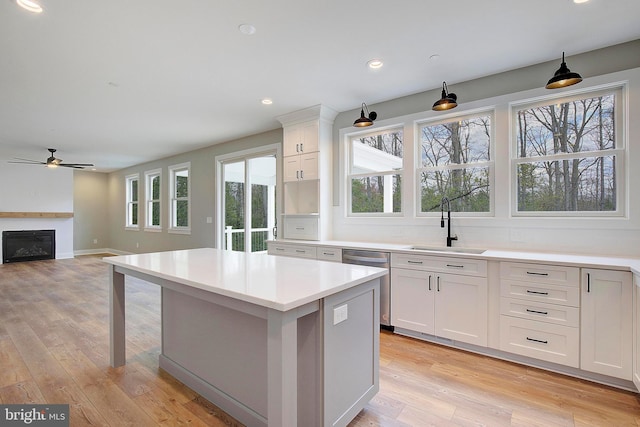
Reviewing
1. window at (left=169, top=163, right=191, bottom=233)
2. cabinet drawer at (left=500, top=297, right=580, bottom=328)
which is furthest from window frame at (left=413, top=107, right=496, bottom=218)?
window at (left=169, top=163, right=191, bottom=233)

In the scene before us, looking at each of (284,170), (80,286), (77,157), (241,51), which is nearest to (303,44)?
(241,51)

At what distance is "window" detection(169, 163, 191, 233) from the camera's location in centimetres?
682

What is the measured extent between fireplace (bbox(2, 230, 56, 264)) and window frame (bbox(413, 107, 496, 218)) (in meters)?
9.29

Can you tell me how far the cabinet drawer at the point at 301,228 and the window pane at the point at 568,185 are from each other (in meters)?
2.38

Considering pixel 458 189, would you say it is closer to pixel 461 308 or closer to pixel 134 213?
pixel 461 308

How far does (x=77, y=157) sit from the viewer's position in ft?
24.2

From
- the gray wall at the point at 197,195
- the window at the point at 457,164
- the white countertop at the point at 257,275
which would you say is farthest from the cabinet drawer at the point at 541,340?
the gray wall at the point at 197,195

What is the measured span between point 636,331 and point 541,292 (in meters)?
0.54

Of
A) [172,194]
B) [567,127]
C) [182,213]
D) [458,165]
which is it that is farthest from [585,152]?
[172,194]

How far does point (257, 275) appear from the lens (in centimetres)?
182

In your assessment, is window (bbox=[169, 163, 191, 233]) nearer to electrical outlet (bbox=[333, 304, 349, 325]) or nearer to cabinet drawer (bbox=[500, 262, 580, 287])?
electrical outlet (bbox=[333, 304, 349, 325])

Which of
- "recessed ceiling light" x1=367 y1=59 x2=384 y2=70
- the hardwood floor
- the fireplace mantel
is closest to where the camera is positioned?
the hardwood floor

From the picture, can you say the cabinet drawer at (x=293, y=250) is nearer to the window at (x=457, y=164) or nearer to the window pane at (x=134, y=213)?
the window at (x=457, y=164)

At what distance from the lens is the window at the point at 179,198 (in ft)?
22.4
